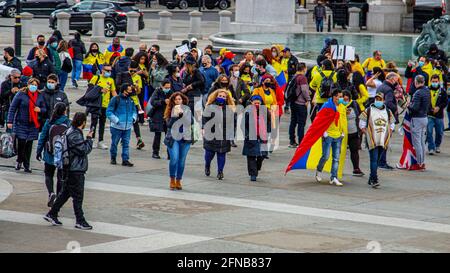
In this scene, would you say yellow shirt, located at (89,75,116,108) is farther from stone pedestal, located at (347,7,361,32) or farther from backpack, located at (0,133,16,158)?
stone pedestal, located at (347,7,361,32)

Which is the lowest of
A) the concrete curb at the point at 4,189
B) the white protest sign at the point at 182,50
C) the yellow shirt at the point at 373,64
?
the concrete curb at the point at 4,189

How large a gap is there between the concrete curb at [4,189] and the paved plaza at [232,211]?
0.6 inches

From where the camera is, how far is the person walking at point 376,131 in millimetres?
18641

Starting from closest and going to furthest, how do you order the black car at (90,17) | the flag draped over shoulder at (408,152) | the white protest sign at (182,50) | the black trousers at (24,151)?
the black trousers at (24,151)
the flag draped over shoulder at (408,152)
the white protest sign at (182,50)
the black car at (90,17)

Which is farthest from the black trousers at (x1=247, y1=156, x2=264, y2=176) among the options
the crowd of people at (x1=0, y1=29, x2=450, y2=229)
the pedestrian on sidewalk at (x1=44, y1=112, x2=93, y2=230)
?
the pedestrian on sidewalk at (x1=44, y1=112, x2=93, y2=230)

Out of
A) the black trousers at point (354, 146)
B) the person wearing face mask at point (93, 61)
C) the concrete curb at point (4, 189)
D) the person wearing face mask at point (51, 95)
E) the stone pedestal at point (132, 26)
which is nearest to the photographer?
the concrete curb at point (4, 189)

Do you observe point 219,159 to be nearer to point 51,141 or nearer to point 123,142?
point 123,142

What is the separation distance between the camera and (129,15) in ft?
151

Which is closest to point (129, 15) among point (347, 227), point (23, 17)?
point (23, 17)

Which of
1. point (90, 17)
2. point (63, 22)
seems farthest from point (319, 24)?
point (63, 22)

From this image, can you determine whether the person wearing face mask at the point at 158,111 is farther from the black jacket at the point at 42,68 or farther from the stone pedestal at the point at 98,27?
the stone pedestal at the point at 98,27

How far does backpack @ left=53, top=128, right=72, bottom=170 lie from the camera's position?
14838mm

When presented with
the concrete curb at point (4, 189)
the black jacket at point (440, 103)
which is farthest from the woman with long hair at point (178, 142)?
the black jacket at point (440, 103)

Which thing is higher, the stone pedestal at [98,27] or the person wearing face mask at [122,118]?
the stone pedestal at [98,27]
